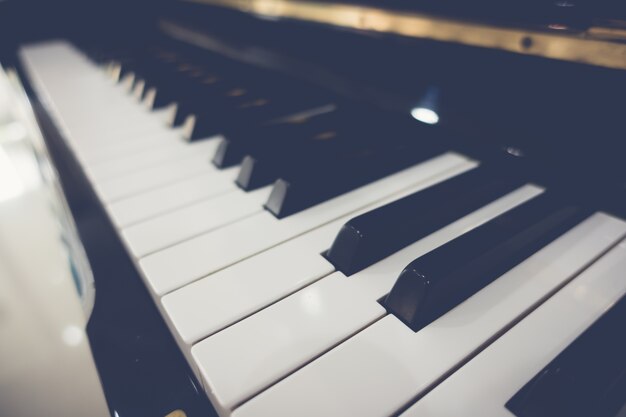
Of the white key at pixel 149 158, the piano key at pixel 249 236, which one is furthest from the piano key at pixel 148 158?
the piano key at pixel 249 236

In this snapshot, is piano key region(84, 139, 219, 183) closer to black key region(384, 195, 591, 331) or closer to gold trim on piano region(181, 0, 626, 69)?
gold trim on piano region(181, 0, 626, 69)

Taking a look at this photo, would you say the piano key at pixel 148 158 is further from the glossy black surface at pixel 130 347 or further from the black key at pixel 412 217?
the black key at pixel 412 217

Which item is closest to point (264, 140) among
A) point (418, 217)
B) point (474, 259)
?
point (418, 217)

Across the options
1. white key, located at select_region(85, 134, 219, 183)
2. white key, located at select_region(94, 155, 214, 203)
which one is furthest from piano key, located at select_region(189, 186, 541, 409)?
white key, located at select_region(85, 134, 219, 183)

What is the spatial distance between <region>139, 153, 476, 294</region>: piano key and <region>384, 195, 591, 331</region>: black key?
0.20 meters

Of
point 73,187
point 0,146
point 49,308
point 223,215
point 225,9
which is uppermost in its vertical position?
point 225,9

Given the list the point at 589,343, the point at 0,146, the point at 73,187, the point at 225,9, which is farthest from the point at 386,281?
the point at 0,146

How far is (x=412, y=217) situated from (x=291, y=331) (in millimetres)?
273

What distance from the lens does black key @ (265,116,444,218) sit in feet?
2.47

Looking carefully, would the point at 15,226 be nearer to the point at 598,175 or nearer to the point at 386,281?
the point at 386,281

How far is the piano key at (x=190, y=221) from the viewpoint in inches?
27.9

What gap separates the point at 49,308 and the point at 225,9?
158cm

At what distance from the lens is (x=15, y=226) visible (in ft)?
7.79

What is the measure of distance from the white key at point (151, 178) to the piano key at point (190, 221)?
0.13 meters
